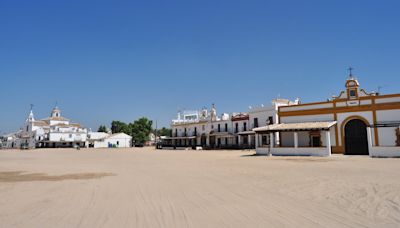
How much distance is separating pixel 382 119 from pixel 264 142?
624 inches

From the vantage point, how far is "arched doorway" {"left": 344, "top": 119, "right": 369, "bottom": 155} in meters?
25.5

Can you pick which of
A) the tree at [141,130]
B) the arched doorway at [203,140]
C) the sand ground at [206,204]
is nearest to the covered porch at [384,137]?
the sand ground at [206,204]

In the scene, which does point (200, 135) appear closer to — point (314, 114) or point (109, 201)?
point (314, 114)

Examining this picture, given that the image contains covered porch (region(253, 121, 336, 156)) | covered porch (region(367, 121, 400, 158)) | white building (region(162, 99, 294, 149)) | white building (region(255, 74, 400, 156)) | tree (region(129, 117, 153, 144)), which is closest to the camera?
covered porch (region(367, 121, 400, 158))

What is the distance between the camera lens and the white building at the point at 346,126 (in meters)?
24.0

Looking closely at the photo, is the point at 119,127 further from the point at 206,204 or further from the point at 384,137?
the point at 206,204

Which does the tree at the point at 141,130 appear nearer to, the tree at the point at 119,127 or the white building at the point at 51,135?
the tree at the point at 119,127

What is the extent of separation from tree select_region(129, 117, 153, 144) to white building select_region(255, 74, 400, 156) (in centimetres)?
5766

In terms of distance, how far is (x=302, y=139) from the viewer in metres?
28.6

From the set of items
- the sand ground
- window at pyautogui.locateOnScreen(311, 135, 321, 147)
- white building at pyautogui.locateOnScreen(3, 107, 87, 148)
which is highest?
white building at pyautogui.locateOnScreen(3, 107, 87, 148)

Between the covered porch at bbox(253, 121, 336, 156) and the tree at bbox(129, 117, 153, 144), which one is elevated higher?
the tree at bbox(129, 117, 153, 144)

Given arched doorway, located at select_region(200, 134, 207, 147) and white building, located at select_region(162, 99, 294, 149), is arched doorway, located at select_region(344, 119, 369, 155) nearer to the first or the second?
white building, located at select_region(162, 99, 294, 149)

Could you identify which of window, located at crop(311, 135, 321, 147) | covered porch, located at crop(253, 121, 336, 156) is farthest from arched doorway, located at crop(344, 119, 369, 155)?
window, located at crop(311, 135, 321, 147)

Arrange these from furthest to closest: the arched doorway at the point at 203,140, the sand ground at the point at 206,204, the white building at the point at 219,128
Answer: the arched doorway at the point at 203,140, the white building at the point at 219,128, the sand ground at the point at 206,204
